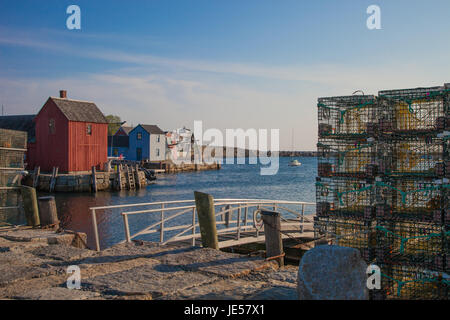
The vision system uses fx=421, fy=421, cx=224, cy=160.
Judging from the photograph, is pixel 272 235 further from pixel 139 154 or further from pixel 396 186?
pixel 139 154

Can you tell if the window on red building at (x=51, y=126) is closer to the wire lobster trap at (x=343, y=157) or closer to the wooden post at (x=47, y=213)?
the wooden post at (x=47, y=213)

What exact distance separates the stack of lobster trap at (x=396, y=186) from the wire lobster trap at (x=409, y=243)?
1 centimetres

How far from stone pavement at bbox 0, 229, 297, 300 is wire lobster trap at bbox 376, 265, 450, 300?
1331 millimetres

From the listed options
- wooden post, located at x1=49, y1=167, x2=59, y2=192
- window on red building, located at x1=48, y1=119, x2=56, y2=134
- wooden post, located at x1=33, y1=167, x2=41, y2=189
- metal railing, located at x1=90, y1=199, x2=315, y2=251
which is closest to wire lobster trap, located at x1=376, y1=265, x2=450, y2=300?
metal railing, located at x1=90, y1=199, x2=315, y2=251

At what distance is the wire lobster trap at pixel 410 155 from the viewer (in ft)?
19.9

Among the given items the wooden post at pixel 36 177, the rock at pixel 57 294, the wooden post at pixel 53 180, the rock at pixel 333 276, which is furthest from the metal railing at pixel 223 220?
the wooden post at pixel 36 177

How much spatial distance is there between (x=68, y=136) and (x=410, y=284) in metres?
42.1

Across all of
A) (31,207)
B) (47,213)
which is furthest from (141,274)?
(31,207)

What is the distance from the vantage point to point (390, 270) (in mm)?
6070

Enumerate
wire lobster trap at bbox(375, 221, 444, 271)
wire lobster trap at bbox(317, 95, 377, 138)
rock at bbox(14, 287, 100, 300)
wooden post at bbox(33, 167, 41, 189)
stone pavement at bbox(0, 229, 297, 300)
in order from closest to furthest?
rock at bbox(14, 287, 100, 300), stone pavement at bbox(0, 229, 297, 300), wire lobster trap at bbox(375, 221, 444, 271), wire lobster trap at bbox(317, 95, 377, 138), wooden post at bbox(33, 167, 41, 189)

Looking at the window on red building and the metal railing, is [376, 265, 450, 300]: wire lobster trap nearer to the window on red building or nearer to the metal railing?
the metal railing

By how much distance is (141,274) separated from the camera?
5605 mm

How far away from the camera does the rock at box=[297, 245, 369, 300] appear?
3.87 metres
